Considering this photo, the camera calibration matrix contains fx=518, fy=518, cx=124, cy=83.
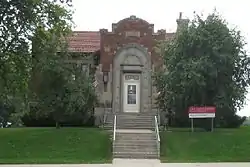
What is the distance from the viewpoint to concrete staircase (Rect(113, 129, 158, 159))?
85.1 ft

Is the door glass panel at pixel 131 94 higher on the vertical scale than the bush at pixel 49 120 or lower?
higher

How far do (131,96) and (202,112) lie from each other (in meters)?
10.0

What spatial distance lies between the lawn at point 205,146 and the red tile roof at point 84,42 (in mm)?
13083

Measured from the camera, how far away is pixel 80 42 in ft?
141

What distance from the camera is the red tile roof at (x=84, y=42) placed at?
41.4 meters

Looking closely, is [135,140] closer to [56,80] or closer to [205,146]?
[205,146]

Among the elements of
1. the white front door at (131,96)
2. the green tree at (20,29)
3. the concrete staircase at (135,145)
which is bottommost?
the concrete staircase at (135,145)

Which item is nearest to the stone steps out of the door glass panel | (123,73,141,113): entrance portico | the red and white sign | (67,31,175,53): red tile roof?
the red and white sign

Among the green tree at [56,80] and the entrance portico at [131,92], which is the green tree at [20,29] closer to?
the green tree at [56,80]

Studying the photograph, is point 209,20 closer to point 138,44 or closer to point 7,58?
point 138,44

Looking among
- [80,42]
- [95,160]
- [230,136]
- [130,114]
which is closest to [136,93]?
[130,114]

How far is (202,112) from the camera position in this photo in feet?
99.0

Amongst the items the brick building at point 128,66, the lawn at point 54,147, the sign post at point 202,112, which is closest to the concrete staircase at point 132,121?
the brick building at point 128,66

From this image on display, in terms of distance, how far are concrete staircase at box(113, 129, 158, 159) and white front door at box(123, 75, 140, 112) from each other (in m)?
8.92
